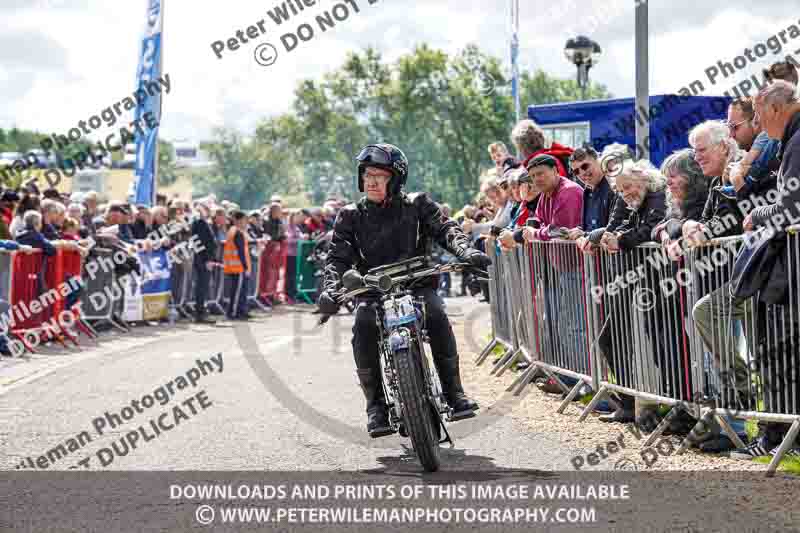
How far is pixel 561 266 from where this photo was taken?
9523 mm

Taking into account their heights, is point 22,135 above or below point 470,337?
above

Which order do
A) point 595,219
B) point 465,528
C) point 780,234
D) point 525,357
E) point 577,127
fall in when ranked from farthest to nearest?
point 577,127
point 525,357
point 595,219
point 780,234
point 465,528

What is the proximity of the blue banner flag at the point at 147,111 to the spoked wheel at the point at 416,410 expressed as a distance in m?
16.0

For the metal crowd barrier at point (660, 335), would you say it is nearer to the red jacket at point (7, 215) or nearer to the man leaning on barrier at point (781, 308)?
the man leaning on barrier at point (781, 308)

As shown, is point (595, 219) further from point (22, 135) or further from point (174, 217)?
point (22, 135)

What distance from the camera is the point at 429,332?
24.3ft

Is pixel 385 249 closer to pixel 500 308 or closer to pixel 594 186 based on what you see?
pixel 594 186

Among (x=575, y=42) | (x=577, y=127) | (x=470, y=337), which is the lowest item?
(x=470, y=337)

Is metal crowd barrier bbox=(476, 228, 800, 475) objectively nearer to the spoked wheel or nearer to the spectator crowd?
the spectator crowd

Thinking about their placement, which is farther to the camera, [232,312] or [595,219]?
[232,312]

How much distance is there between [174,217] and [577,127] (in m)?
7.18

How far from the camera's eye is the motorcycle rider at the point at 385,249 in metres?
7.40

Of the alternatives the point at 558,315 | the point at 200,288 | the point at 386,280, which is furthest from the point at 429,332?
the point at 200,288

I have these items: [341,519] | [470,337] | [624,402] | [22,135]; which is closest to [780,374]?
[624,402]
